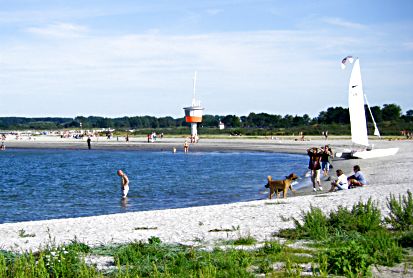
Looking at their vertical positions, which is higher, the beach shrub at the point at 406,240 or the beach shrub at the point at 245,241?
the beach shrub at the point at 406,240

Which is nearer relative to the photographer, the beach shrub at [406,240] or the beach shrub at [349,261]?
the beach shrub at [349,261]

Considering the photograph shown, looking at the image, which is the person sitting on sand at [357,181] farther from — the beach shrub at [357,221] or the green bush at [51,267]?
the green bush at [51,267]

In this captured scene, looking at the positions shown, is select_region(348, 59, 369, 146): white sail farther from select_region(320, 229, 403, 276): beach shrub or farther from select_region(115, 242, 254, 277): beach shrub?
select_region(115, 242, 254, 277): beach shrub

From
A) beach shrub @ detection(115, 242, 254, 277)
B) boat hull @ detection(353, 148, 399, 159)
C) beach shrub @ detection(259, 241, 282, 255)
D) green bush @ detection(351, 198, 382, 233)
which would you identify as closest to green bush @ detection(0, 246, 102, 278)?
beach shrub @ detection(115, 242, 254, 277)

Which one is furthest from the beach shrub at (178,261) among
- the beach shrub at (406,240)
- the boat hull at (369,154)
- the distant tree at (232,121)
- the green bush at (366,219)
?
the distant tree at (232,121)

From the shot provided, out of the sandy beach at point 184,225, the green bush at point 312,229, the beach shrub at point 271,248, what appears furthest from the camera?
the sandy beach at point 184,225

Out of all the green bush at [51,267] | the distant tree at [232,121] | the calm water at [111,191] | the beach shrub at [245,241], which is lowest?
the calm water at [111,191]

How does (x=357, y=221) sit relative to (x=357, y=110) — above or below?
below

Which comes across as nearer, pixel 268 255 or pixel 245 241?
pixel 268 255

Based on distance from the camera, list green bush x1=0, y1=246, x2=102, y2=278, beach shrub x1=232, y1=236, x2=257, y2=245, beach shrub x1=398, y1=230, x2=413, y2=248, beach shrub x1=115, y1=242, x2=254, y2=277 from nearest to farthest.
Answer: green bush x1=0, y1=246, x2=102, y2=278 → beach shrub x1=115, y1=242, x2=254, y2=277 → beach shrub x1=398, y1=230, x2=413, y2=248 → beach shrub x1=232, y1=236, x2=257, y2=245

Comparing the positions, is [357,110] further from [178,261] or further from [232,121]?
[232,121]

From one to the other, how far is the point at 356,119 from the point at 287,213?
2725 centimetres

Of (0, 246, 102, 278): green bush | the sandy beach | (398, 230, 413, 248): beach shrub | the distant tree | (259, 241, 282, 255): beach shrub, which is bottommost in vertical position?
the sandy beach

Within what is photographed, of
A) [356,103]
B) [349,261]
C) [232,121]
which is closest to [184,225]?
[349,261]
